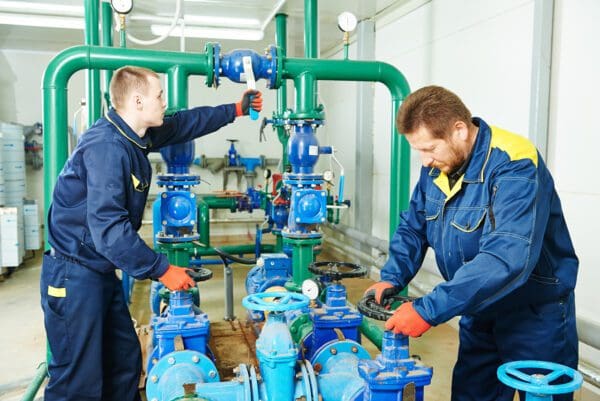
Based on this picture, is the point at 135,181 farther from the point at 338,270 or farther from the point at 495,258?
the point at 495,258

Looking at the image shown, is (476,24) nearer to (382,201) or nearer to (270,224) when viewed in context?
(382,201)

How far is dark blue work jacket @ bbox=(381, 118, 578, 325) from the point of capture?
1.28m

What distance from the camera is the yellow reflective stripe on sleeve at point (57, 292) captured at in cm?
186

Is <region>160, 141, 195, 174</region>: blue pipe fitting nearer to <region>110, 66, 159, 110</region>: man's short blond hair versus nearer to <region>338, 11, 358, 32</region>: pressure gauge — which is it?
<region>110, 66, 159, 110</region>: man's short blond hair

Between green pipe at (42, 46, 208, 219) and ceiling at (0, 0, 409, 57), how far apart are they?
0.99 meters

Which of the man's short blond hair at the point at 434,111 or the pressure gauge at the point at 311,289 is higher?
the man's short blond hair at the point at 434,111

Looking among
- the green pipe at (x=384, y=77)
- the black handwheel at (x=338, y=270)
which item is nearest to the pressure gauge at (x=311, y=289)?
the black handwheel at (x=338, y=270)

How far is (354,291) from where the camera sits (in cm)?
457

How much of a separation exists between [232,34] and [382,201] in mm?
2268

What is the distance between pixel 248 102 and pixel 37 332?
2.33 metres

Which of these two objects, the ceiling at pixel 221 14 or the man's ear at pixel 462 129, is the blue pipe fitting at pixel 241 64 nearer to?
the ceiling at pixel 221 14

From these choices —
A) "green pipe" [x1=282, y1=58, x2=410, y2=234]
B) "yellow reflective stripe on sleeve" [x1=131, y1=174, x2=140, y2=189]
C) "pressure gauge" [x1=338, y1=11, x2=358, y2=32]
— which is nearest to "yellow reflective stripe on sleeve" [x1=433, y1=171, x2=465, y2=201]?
"yellow reflective stripe on sleeve" [x1=131, y1=174, x2=140, y2=189]

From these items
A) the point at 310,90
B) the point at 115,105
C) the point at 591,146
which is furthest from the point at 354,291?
the point at 115,105

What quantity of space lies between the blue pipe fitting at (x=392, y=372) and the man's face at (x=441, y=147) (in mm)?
516
